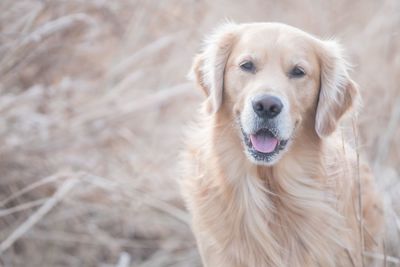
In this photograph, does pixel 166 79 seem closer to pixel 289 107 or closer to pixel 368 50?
pixel 368 50

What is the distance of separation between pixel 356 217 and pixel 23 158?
2.63 meters

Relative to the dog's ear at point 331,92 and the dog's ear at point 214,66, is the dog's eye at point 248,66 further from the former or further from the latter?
the dog's ear at point 331,92

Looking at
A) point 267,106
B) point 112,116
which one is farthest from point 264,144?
point 112,116

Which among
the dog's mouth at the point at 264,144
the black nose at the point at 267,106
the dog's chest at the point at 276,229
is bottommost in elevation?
the dog's chest at the point at 276,229

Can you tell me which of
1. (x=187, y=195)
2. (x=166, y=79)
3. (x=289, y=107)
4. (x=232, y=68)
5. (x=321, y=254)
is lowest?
(x=321, y=254)

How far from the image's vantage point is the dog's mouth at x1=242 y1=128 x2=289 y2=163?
3600 mm

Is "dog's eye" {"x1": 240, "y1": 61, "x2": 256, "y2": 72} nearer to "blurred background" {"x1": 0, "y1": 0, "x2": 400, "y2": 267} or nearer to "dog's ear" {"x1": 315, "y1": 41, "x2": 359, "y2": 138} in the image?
"dog's ear" {"x1": 315, "y1": 41, "x2": 359, "y2": 138}

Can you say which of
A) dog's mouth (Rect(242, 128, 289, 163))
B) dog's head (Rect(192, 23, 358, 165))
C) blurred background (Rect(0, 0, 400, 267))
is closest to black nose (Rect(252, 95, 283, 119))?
dog's head (Rect(192, 23, 358, 165))

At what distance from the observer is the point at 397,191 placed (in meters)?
5.01

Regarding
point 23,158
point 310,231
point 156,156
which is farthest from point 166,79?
point 310,231

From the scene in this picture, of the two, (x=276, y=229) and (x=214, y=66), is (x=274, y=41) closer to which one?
(x=214, y=66)

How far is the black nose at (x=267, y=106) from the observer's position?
3.46 meters

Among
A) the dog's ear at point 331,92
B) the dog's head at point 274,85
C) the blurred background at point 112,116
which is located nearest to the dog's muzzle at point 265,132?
the dog's head at point 274,85

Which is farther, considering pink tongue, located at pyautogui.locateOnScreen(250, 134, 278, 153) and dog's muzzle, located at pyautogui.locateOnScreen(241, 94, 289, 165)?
pink tongue, located at pyautogui.locateOnScreen(250, 134, 278, 153)
